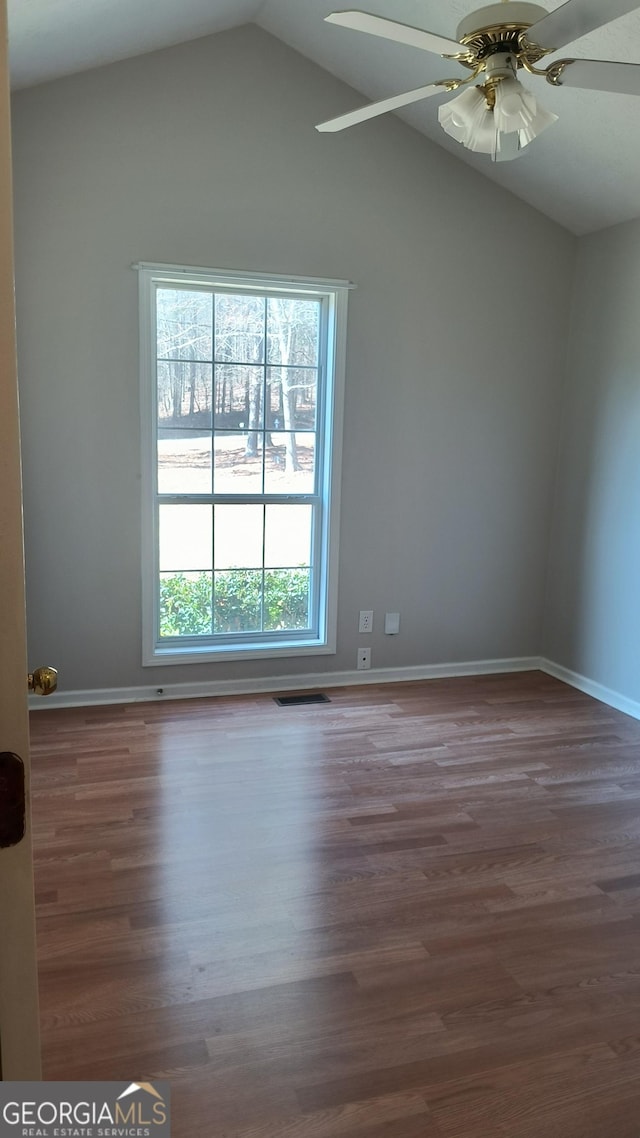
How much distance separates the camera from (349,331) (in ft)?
13.3

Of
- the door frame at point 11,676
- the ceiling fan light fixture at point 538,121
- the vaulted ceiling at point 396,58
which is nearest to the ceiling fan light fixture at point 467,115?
the ceiling fan light fixture at point 538,121

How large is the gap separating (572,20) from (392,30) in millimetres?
405

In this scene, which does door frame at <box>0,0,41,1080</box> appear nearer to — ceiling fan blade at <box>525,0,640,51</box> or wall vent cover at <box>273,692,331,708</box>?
ceiling fan blade at <box>525,0,640,51</box>

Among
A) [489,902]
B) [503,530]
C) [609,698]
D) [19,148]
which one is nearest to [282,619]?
[503,530]

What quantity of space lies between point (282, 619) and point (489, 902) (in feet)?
7.16

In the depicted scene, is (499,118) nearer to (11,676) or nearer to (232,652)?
(11,676)

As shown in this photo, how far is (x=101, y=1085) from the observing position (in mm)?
1508

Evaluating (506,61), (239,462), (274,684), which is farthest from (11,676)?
(274,684)

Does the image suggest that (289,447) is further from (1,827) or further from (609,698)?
(1,827)

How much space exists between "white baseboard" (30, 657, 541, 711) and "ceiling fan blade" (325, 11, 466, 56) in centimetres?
305

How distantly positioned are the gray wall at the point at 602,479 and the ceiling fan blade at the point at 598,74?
7.43ft

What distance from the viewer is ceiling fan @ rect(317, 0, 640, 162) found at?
5.48 feet

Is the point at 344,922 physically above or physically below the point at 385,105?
below

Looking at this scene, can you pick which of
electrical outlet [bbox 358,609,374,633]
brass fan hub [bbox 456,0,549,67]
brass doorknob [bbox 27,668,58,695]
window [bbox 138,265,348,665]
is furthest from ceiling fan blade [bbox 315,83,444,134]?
electrical outlet [bbox 358,609,374,633]
